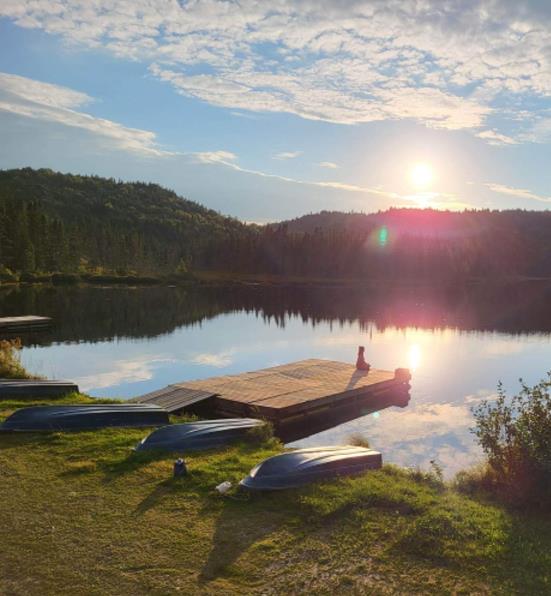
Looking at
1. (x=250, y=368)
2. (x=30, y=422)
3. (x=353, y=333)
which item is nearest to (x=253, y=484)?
(x=30, y=422)

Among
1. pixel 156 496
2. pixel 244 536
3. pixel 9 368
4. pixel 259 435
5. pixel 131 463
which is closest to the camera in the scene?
pixel 244 536

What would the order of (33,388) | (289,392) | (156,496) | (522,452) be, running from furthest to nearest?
(289,392) < (33,388) < (522,452) < (156,496)

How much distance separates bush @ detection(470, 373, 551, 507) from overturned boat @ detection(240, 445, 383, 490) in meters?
2.16

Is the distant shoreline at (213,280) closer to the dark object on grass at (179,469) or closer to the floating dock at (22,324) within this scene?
the floating dock at (22,324)

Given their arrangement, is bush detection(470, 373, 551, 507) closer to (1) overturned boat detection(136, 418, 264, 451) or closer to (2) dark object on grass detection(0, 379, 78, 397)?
(1) overturned boat detection(136, 418, 264, 451)

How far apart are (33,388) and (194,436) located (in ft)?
22.7

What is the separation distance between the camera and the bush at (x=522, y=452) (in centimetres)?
892

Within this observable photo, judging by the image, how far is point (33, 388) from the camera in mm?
16078

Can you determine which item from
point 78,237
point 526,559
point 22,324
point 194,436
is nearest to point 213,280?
point 78,237

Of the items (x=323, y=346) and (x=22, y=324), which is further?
(x=22, y=324)

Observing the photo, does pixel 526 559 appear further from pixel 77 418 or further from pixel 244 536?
pixel 77 418

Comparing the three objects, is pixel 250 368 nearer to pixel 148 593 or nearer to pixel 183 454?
pixel 183 454

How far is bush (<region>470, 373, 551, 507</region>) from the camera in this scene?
29.3 feet

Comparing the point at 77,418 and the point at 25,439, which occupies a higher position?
the point at 77,418
